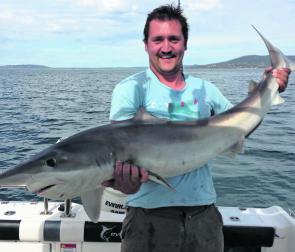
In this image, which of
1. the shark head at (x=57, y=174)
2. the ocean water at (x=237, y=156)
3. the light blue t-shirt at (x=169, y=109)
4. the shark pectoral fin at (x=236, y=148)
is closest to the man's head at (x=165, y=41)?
the light blue t-shirt at (x=169, y=109)

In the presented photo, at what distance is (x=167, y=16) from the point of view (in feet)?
12.7

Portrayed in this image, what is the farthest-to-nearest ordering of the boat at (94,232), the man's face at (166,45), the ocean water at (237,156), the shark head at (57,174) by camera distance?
the ocean water at (237,156)
the boat at (94,232)
the man's face at (166,45)
the shark head at (57,174)

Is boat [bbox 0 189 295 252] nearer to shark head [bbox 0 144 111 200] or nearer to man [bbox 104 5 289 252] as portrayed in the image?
man [bbox 104 5 289 252]

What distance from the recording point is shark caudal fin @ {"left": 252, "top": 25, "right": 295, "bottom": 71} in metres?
4.38

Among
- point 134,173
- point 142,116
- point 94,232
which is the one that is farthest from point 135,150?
point 94,232

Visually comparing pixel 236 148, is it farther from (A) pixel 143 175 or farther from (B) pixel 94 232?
(B) pixel 94 232

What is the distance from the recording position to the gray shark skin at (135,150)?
3.06 m

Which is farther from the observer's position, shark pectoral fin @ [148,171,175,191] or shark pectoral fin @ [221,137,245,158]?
shark pectoral fin @ [221,137,245,158]

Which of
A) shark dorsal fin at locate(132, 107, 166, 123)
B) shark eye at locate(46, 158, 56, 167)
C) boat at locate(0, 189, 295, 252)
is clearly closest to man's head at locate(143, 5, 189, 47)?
shark dorsal fin at locate(132, 107, 166, 123)

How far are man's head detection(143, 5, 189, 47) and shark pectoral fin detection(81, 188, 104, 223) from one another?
4.69ft

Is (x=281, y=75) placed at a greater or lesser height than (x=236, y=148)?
greater

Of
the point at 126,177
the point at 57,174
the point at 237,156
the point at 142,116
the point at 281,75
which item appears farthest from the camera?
the point at 237,156

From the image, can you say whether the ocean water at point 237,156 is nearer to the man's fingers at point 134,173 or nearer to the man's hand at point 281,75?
the man's hand at point 281,75

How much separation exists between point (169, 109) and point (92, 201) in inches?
40.2
